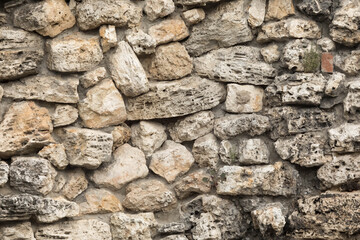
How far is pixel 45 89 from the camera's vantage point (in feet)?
12.2

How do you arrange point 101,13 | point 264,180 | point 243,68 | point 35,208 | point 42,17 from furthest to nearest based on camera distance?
1. point 243,68
2. point 264,180
3. point 101,13
4. point 42,17
5. point 35,208

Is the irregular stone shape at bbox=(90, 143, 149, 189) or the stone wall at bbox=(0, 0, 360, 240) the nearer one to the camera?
the stone wall at bbox=(0, 0, 360, 240)

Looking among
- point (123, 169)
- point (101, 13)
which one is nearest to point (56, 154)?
point (123, 169)

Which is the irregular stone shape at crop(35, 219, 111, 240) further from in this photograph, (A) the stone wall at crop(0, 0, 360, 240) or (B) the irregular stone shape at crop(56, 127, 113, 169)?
(B) the irregular stone shape at crop(56, 127, 113, 169)

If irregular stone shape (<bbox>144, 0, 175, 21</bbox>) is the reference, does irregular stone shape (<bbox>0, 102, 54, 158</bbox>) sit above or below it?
below

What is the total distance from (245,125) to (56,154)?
1.14m

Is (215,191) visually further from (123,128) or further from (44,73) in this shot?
(44,73)

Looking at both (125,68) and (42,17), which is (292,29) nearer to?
(125,68)

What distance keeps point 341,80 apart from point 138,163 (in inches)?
50.9

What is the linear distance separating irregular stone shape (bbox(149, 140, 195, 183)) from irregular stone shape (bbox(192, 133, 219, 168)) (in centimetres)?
5

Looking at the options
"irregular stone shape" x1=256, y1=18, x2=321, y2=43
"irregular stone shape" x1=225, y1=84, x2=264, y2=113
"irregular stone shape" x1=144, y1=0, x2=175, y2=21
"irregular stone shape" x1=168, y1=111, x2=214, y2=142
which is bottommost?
"irregular stone shape" x1=168, y1=111, x2=214, y2=142

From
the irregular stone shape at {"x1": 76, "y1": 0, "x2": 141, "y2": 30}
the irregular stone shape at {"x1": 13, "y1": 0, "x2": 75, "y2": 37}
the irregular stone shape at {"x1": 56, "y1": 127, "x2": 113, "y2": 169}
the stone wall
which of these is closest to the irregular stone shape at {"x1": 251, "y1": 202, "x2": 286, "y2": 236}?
the stone wall

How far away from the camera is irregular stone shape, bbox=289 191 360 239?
3709mm

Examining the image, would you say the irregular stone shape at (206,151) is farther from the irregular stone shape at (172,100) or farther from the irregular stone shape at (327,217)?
the irregular stone shape at (327,217)
